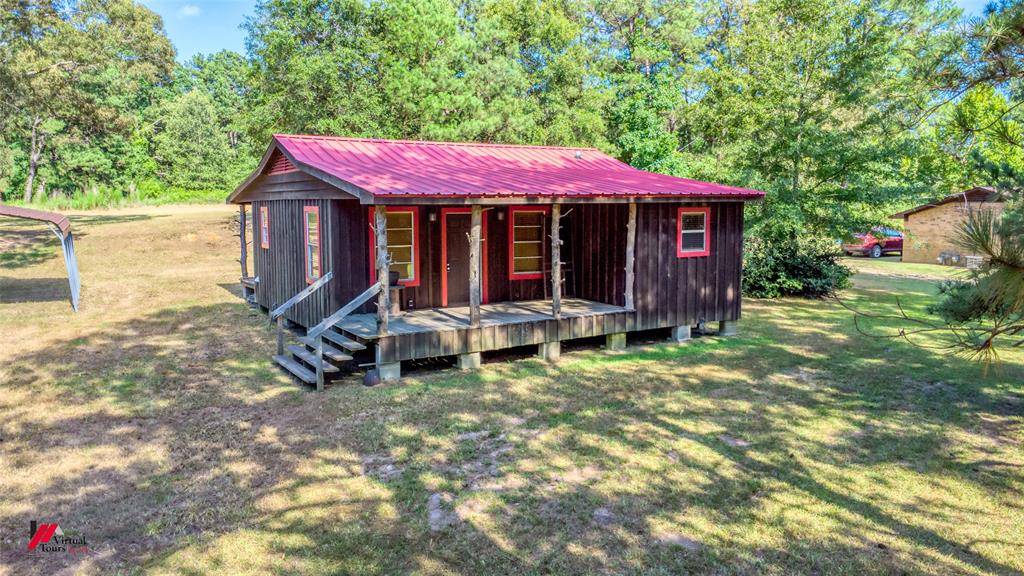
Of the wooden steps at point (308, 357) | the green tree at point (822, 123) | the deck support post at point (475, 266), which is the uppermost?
the green tree at point (822, 123)

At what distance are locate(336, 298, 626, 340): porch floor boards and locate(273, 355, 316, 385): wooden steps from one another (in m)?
0.77

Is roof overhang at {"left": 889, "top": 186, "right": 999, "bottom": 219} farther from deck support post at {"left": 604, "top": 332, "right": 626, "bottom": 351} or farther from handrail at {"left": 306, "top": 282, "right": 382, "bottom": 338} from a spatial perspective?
handrail at {"left": 306, "top": 282, "right": 382, "bottom": 338}

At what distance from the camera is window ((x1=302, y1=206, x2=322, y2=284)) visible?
35.6 ft

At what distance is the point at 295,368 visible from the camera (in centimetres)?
906

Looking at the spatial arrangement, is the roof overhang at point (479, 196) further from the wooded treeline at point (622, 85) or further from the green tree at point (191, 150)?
the green tree at point (191, 150)

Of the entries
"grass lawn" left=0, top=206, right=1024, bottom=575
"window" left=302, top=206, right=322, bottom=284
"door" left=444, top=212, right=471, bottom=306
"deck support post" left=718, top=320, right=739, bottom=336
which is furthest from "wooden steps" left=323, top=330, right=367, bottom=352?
"deck support post" left=718, top=320, right=739, bottom=336

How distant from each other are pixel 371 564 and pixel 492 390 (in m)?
4.17

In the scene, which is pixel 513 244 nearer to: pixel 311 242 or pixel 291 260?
pixel 311 242

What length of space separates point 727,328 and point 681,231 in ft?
6.79

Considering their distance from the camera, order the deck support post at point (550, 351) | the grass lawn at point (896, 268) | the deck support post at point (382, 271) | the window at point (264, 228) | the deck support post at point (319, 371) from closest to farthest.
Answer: the deck support post at point (319, 371) < the deck support post at point (382, 271) < the deck support post at point (550, 351) < the window at point (264, 228) < the grass lawn at point (896, 268)

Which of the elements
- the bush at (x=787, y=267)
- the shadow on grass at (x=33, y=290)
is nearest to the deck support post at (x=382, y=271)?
the shadow on grass at (x=33, y=290)

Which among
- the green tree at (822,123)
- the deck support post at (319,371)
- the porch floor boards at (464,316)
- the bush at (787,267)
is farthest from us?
the bush at (787,267)

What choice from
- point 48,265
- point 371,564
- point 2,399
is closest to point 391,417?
point 371,564

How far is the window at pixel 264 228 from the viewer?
1338 cm
